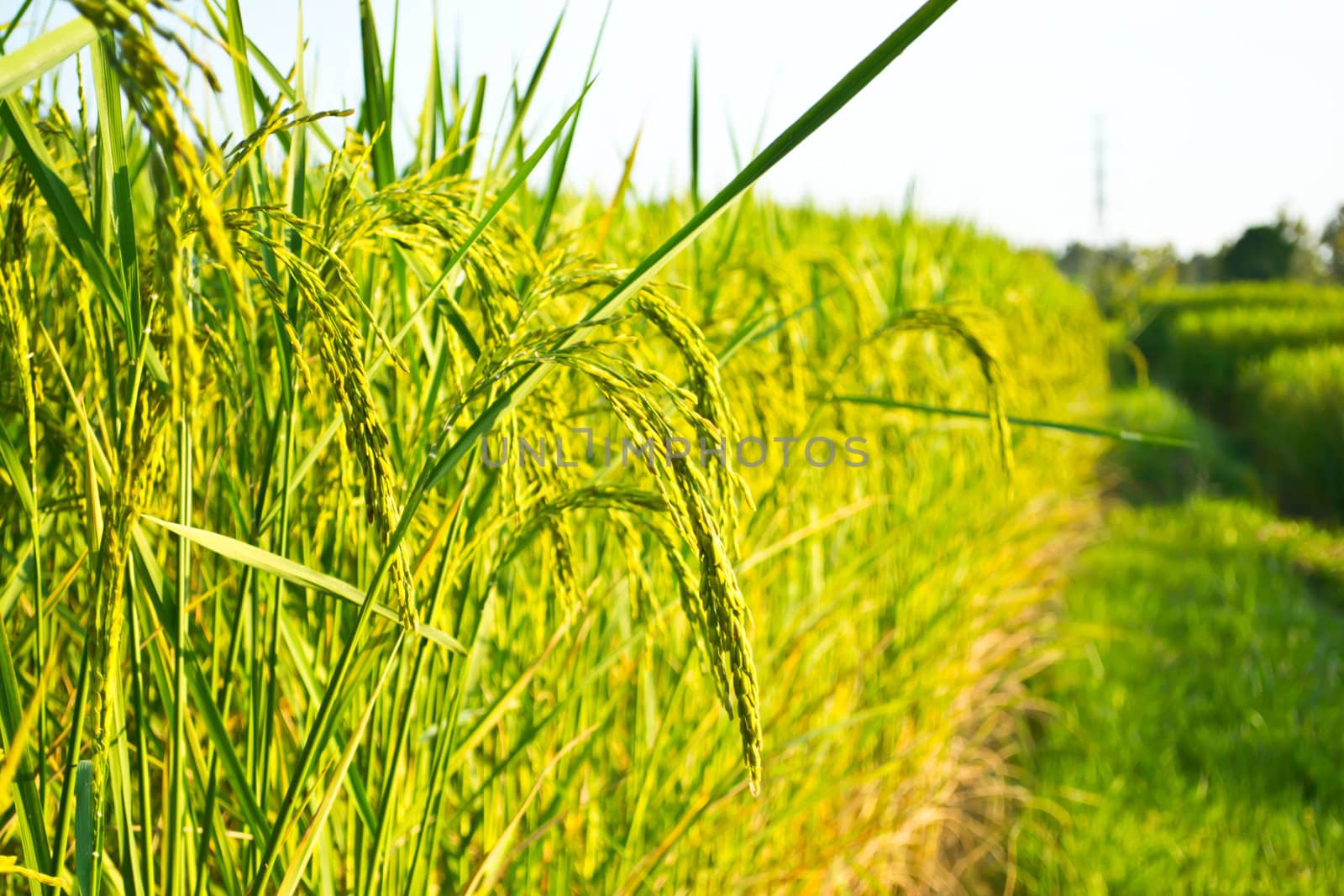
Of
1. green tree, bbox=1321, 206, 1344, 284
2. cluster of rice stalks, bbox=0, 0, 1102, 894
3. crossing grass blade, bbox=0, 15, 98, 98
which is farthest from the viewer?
green tree, bbox=1321, 206, 1344, 284

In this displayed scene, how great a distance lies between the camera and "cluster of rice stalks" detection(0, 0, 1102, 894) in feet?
1.92

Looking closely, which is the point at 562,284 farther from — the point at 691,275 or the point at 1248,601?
the point at 1248,601

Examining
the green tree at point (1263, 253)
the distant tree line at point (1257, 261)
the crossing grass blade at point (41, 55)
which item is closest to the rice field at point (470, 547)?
the crossing grass blade at point (41, 55)

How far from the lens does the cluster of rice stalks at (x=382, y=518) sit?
23.0 inches

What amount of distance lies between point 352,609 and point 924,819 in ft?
4.58

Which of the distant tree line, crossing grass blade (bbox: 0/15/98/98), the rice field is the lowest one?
the rice field

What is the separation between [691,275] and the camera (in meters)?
1.93

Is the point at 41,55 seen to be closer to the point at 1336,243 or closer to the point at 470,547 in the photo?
the point at 470,547

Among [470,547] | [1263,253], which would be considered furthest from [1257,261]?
[470,547]

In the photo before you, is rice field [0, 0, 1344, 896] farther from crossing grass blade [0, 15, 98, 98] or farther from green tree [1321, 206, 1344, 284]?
green tree [1321, 206, 1344, 284]

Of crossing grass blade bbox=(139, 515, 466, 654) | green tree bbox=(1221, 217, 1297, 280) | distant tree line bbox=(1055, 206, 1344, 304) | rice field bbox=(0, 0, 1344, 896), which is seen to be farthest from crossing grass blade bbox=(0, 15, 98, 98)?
green tree bbox=(1221, 217, 1297, 280)

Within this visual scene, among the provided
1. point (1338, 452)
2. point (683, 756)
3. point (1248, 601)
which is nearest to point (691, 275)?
point (683, 756)

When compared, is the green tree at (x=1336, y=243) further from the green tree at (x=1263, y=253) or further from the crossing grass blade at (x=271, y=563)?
the crossing grass blade at (x=271, y=563)

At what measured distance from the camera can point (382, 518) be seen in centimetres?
55
